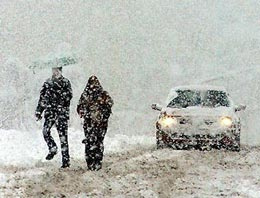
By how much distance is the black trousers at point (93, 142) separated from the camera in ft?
39.1

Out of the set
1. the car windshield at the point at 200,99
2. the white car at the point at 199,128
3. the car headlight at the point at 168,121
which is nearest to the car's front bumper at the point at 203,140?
the white car at the point at 199,128

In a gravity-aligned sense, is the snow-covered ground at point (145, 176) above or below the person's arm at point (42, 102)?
below

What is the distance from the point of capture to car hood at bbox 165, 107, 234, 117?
1478cm

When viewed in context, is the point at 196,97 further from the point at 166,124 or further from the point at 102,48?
the point at 102,48

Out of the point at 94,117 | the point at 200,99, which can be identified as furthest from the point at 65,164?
the point at 200,99

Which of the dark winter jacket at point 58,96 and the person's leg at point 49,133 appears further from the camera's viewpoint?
the person's leg at point 49,133

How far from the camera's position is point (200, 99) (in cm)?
1598

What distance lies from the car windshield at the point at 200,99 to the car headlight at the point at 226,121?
34.6 inches

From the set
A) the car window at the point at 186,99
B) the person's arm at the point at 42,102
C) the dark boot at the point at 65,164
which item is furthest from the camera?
the car window at the point at 186,99

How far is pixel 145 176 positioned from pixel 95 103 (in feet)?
6.16

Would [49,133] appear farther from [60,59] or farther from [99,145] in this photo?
[60,59]

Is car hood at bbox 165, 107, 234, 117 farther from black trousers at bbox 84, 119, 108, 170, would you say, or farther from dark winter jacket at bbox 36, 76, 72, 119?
dark winter jacket at bbox 36, 76, 72, 119

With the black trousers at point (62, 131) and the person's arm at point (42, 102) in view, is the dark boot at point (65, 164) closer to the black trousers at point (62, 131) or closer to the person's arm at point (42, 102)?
the black trousers at point (62, 131)

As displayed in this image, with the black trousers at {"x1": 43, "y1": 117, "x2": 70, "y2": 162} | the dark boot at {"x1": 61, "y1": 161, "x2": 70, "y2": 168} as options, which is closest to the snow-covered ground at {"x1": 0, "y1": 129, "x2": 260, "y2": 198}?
the dark boot at {"x1": 61, "y1": 161, "x2": 70, "y2": 168}
